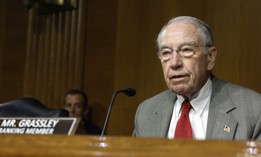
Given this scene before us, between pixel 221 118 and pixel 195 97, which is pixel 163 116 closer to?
pixel 195 97

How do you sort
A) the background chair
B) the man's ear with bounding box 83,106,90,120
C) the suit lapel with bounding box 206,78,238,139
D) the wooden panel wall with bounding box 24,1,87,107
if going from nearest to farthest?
the background chair, the suit lapel with bounding box 206,78,238,139, the man's ear with bounding box 83,106,90,120, the wooden panel wall with bounding box 24,1,87,107

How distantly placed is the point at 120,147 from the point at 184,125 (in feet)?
4.18

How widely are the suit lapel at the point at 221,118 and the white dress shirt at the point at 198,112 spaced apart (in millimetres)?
46

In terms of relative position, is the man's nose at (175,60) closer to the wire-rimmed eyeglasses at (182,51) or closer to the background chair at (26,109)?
the wire-rimmed eyeglasses at (182,51)

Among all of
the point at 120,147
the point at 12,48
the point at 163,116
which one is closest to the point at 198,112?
the point at 163,116

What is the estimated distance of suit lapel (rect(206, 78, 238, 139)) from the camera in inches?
87.7

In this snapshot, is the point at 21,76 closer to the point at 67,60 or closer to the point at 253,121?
the point at 67,60

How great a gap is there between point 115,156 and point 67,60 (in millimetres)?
4024

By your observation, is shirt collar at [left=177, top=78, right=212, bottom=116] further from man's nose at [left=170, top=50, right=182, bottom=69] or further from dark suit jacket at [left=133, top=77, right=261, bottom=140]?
man's nose at [left=170, top=50, right=182, bottom=69]

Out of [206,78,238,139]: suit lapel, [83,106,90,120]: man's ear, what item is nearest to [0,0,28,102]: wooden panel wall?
[83,106,90,120]: man's ear

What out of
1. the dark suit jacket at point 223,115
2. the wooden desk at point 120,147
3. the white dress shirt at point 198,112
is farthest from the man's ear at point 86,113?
the wooden desk at point 120,147

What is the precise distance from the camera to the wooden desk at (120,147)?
1.00m

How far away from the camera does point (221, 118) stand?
2.28 metres

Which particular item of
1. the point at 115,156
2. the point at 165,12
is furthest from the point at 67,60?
the point at 115,156
